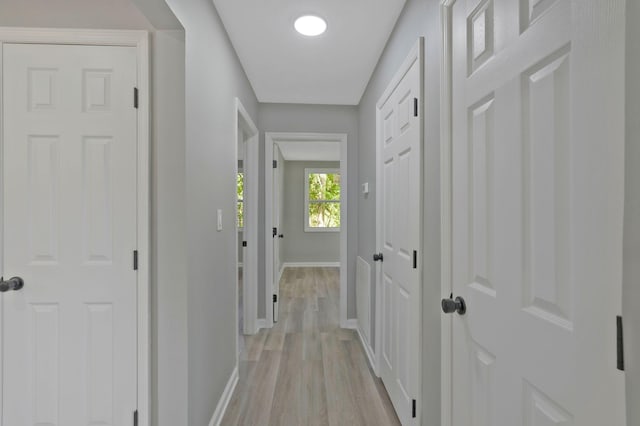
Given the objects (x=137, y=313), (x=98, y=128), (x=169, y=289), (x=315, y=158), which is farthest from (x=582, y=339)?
(x=315, y=158)

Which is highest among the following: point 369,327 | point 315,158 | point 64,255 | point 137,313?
point 315,158

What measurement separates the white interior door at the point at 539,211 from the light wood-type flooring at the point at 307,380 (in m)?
1.08

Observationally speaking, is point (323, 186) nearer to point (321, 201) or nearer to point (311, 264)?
point (321, 201)

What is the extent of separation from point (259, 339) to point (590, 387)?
2867mm

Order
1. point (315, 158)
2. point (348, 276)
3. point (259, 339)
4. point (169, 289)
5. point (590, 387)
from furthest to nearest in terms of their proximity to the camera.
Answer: point (315, 158), point (348, 276), point (259, 339), point (169, 289), point (590, 387)

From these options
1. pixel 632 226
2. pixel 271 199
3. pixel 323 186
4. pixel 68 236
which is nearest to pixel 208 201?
pixel 68 236

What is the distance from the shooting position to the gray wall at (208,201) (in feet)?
4.86

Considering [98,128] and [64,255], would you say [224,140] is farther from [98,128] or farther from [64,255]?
[64,255]

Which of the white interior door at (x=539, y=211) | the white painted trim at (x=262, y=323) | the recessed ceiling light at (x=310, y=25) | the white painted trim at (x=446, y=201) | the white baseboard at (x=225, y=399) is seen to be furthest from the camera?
the white painted trim at (x=262, y=323)

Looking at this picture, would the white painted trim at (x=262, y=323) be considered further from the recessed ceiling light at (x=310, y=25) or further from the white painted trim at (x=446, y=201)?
the recessed ceiling light at (x=310, y=25)

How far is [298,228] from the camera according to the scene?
702cm

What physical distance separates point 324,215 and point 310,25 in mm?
5283

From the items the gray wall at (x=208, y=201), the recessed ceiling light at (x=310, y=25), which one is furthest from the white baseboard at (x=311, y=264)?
the recessed ceiling light at (x=310, y=25)

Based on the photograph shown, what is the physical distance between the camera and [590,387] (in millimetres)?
614
